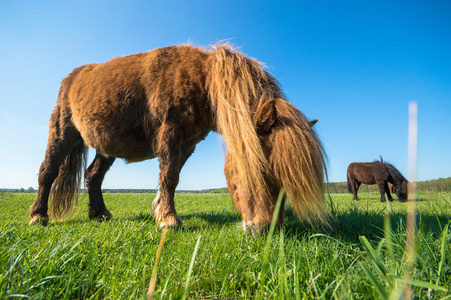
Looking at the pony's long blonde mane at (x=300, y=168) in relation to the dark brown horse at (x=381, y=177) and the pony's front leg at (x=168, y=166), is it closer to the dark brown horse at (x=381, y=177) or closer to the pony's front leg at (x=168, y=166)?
the pony's front leg at (x=168, y=166)

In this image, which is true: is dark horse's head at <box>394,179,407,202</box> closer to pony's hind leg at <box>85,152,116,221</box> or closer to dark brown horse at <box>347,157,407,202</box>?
dark brown horse at <box>347,157,407,202</box>

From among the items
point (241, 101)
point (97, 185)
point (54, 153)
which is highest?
point (241, 101)

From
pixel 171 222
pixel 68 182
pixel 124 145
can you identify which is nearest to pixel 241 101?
pixel 171 222

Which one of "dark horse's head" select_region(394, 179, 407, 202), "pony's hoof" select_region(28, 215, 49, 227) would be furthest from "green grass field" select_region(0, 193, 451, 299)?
"dark horse's head" select_region(394, 179, 407, 202)

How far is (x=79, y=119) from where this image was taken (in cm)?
407

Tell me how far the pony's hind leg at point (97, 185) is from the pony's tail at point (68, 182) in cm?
26

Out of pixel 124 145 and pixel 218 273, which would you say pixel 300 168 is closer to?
pixel 218 273

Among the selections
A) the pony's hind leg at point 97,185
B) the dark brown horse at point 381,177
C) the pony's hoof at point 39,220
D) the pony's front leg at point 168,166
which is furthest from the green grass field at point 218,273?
the dark brown horse at point 381,177

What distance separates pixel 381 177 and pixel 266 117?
14800 mm

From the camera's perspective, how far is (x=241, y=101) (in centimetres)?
275

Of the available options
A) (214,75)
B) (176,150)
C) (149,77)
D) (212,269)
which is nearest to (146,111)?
(149,77)

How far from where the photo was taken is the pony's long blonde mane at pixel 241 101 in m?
2.30

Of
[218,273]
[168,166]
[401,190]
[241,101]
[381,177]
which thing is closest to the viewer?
[218,273]

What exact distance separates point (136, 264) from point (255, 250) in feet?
3.11
